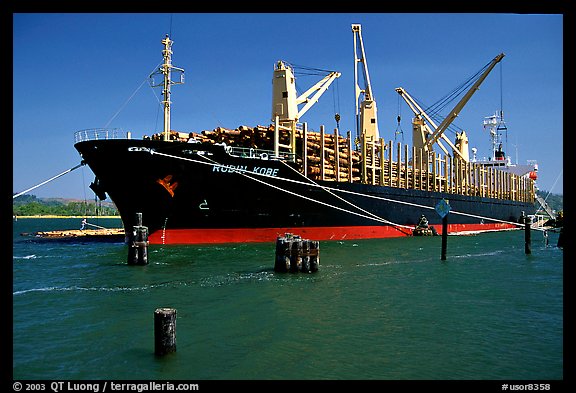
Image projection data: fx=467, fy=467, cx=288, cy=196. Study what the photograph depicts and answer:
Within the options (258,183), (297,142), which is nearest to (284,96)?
(297,142)

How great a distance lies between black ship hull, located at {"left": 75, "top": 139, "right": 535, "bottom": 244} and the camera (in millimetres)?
27531

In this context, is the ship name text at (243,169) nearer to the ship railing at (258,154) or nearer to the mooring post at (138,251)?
the ship railing at (258,154)

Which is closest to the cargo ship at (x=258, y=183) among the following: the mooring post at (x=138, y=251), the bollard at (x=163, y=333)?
the mooring post at (x=138, y=251)

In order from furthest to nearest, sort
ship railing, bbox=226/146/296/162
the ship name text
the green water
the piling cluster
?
ship railing, bbox=226/146/296/162 → the ship name text → the piling cluster → the green water

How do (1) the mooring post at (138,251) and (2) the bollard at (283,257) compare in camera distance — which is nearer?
(2) the bollard at (283,257)

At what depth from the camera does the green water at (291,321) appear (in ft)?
30.3

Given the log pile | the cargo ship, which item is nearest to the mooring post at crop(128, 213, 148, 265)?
the cargo ship

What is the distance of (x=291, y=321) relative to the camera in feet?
40.9

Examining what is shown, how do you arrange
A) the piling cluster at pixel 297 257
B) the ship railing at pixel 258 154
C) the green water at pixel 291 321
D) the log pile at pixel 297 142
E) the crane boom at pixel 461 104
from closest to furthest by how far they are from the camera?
the green water at pixel 291 321, the piling cluster at pixel 297 257, the ship railing at pixel 258 154, the log pile at pixel 297 142, the crane boom at pixel 461 104

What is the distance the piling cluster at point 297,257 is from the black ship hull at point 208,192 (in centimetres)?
975

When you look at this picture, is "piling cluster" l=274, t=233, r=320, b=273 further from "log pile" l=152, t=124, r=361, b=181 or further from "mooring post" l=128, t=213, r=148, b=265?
"log pile" l=152, t=124, r=361, b=181

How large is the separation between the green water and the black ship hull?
247 inches

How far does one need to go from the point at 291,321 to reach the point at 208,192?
1710 centimetres
